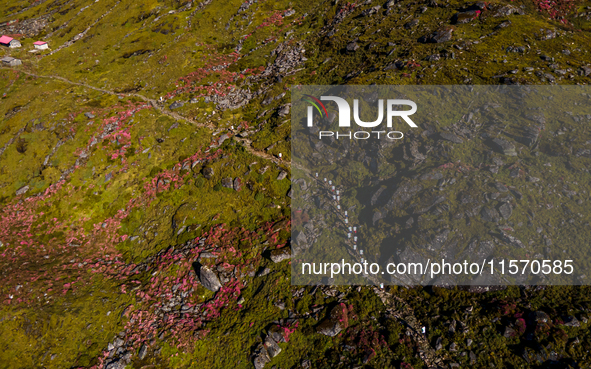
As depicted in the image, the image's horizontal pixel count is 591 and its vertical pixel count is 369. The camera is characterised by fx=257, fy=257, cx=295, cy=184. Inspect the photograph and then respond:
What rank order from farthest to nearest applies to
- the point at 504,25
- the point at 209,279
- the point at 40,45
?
the point at 40,45, the point at 504,25, the point at 209,279

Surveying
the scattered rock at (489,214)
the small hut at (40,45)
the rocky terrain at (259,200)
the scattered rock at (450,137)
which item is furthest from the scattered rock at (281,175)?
the small hut at (40,45)

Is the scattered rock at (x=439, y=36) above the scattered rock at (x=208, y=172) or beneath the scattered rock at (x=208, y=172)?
above

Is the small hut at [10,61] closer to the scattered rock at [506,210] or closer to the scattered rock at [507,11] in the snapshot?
the scattered rock at [506,210]

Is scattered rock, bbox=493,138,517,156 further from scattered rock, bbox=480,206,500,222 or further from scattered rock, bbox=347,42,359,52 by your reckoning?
scattered rock, bbox=347,42,359,52

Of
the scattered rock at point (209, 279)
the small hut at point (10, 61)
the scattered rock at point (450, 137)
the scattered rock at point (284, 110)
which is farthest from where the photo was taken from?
the small hut at point (10, 61)

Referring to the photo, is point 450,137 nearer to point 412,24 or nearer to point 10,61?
point 412,24

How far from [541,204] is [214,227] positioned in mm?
46801

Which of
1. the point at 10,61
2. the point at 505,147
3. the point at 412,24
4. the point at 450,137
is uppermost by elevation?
the point at 10,61

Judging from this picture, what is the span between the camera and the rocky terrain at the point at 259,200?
95.7 feet

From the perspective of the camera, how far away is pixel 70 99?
73625 millimetres

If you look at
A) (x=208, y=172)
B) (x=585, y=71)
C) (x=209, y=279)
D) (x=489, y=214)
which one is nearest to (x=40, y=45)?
(x=208, y=172)

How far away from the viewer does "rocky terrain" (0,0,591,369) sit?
2916cm

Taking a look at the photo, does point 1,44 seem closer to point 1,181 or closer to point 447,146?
point 1,181

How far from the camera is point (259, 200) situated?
44.4 m
